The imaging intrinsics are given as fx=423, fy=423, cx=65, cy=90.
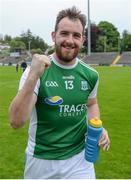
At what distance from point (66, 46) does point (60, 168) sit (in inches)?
40.5

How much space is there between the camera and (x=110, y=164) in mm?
7309

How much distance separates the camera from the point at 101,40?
106688 mm

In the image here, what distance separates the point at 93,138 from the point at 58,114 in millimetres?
352

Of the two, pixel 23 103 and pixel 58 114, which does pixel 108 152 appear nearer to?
pixel 58 114

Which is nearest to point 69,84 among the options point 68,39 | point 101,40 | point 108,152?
point 68,39

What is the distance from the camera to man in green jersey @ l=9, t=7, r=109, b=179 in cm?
348

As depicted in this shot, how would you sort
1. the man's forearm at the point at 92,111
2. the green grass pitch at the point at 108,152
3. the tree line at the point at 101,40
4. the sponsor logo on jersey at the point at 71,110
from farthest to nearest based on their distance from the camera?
the tree line at the point at 101,40 → the green grass pitch at the point at 108,152 → the man's forearm at the point at 92,111 → the sponsor logo on jersey at the point at 71,110

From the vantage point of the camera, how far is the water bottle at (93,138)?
345 cm

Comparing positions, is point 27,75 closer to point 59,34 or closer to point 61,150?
point 59,34

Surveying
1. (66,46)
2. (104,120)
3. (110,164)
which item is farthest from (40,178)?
(104,120)

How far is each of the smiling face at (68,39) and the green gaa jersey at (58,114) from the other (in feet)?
0.46

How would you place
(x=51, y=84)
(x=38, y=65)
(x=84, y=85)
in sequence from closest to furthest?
1. (x=38, y=65)
2. (x=51, y=84)
3. (x=84, y=85)

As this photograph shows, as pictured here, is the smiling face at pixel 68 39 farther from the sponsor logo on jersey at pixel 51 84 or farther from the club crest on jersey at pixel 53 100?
the club crest on jersey at pixel 53 100

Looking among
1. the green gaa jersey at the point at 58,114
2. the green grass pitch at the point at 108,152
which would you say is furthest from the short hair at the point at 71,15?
the green grass pitch at the point at 108,152
